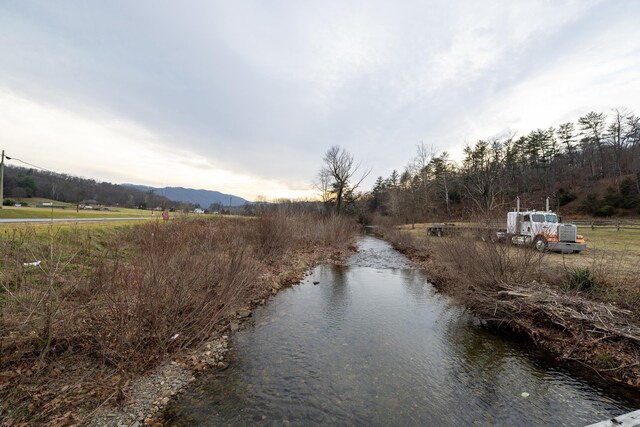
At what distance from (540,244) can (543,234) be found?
466mm

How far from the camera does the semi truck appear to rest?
8906 millimetres

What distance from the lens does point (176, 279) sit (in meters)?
5.98

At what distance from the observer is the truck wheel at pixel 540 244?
28.0ft

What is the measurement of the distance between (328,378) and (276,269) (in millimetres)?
9125

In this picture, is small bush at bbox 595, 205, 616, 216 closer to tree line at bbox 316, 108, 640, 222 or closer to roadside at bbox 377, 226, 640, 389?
tree line at bbox 316, 108, 640, 222

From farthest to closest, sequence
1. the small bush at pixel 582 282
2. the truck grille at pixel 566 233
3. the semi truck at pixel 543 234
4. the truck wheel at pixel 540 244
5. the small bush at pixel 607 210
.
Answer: the small bush at pixel 607 210 → the truck grille at pixel 566 233 → the semi truck at pixel 543 234 → the truck wheel at pixel 540 244 → the small bush at pixel 582 282

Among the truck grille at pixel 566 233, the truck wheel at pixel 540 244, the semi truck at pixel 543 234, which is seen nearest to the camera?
the truck wheel at pixel 540 244

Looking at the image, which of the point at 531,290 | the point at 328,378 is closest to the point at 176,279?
the point at 328,378

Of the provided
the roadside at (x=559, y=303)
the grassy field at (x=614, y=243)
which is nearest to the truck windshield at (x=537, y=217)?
the grassy field at (x=614, y=243)

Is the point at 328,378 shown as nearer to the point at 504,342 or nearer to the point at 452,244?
the point at 504,342

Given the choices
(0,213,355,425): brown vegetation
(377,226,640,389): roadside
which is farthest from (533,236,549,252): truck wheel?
(0,213,355,425): brown vegetation

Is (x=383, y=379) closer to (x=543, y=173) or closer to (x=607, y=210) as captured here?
(x=607, y=210)

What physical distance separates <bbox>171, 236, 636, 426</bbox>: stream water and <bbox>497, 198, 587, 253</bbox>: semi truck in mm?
3045

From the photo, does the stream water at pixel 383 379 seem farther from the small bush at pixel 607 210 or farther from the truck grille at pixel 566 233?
the small bush at pixel 607 210
